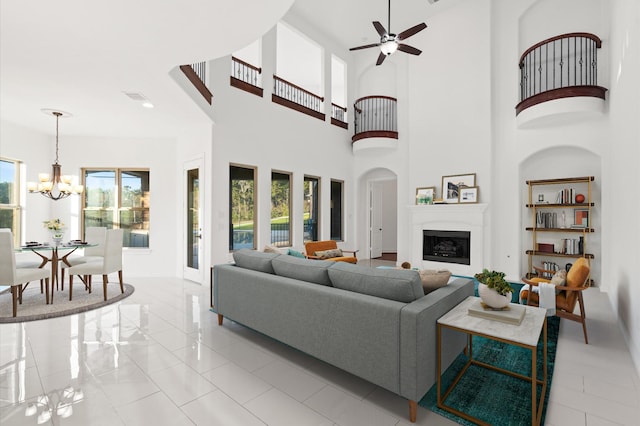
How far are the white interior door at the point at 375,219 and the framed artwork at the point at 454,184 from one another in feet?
8.39

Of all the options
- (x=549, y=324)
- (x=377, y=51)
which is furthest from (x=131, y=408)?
(x=377, y=51)

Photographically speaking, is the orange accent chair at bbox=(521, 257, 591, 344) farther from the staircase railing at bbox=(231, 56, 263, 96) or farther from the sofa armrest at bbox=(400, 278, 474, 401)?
the staircase railing at bbox=(231, 56, 263, 96)

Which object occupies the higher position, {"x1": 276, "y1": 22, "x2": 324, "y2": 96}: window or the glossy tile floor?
{"x1": 276, "y1": 22, "x2": 324, "y2": 96}: window

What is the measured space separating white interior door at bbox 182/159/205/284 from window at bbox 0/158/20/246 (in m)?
2.96

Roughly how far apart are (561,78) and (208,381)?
298 inches

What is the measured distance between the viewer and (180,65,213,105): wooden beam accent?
4050 mm

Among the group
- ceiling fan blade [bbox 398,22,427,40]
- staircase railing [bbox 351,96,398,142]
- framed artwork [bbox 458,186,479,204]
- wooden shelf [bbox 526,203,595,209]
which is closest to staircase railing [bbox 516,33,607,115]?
framed artwork [bbox 458,186,479,204]

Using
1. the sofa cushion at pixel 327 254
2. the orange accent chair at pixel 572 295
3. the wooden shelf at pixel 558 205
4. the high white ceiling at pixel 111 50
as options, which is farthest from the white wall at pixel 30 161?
the wooden shelf at pixel 558 205

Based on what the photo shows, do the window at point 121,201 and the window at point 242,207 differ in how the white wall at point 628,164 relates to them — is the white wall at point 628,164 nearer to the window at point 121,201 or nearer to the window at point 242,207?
the window at point 242,207

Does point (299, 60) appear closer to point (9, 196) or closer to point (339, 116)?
point (339, 116)

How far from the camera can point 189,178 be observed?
621 cm

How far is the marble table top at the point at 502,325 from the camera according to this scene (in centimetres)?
191

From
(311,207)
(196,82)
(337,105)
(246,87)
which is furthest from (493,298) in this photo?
(337,105)

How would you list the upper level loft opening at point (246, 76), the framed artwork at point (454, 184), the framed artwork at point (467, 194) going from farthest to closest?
the framed artwork at point (454, 184) < the framed artwork at point (467, 194) < the upper level loft opening at point (246, 76)
